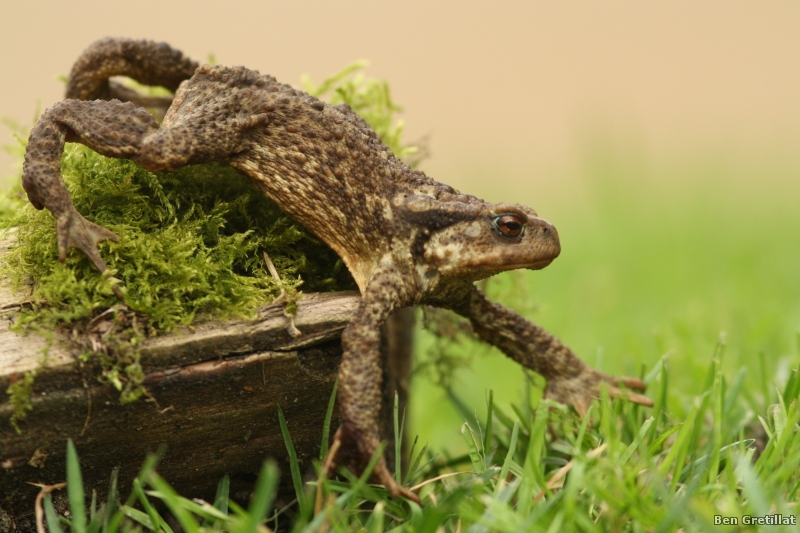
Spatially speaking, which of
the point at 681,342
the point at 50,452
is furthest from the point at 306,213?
the point at 681,342

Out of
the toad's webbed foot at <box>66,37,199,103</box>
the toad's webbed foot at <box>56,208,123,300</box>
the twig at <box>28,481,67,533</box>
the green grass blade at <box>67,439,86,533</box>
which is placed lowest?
the twig at <box>28,481,67,533</box>

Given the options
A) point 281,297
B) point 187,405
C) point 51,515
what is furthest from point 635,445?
point 51,515

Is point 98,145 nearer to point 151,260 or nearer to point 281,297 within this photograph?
point 151,260

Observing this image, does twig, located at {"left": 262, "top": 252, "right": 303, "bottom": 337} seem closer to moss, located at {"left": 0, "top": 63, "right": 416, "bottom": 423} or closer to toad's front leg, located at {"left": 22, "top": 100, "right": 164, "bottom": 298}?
moss, located at {"left": 0, "top": 63, "right": 416, "bottom": 423}

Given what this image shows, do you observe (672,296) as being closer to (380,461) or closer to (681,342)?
(681,342)

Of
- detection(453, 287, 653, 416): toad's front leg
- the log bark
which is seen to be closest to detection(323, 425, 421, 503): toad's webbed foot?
the log bark
